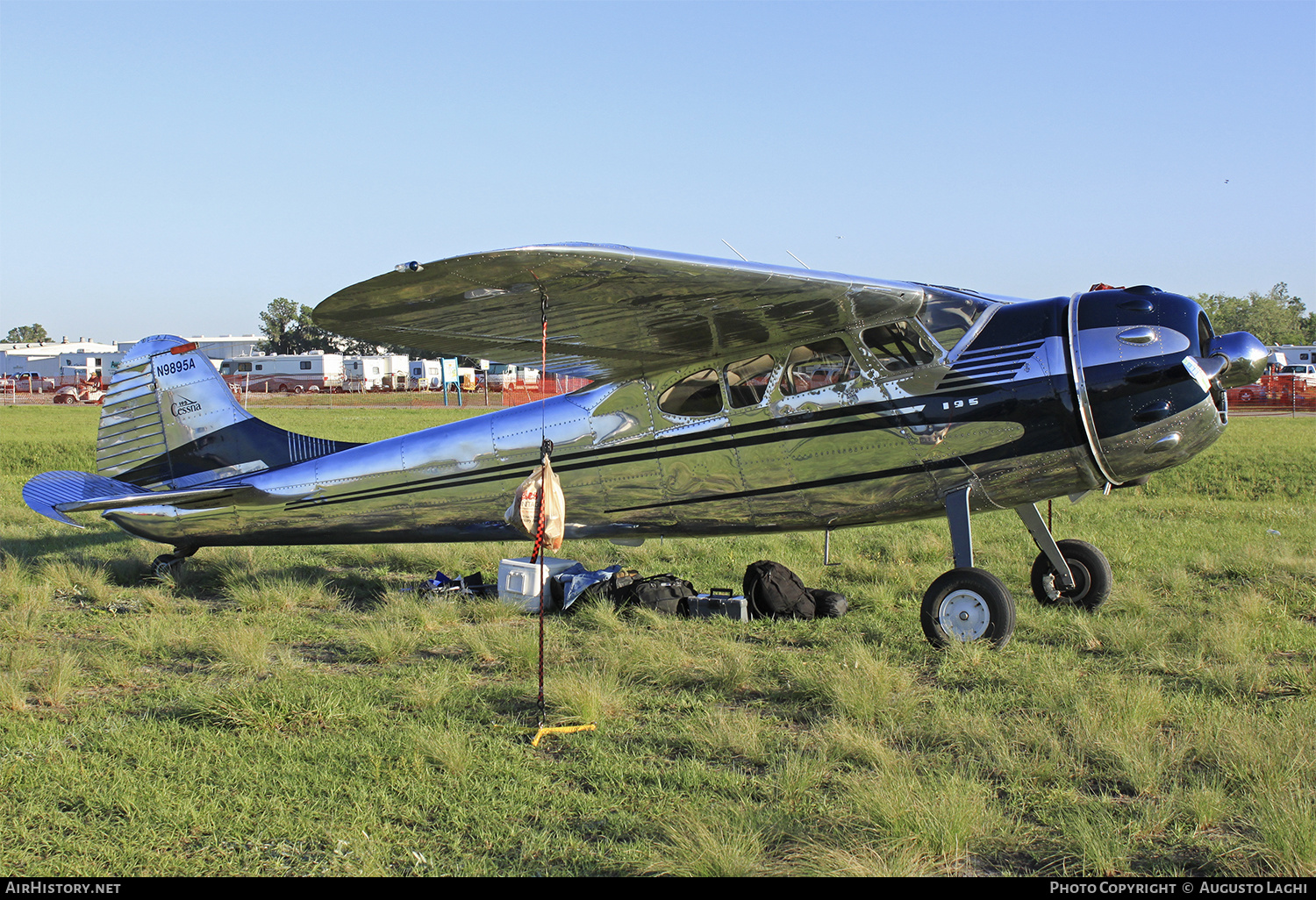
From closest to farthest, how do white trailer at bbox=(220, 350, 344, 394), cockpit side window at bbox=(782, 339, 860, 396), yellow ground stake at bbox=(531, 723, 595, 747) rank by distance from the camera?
yellow ground stake at bbox=(531, 723, 595, 747) → cockpit side window at bbox=(782, 339, 860, 396) → white trailer at bbox=(220, 350, 344, 394)

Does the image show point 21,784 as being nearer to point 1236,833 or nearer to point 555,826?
point 555,826

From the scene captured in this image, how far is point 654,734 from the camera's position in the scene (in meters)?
4.98

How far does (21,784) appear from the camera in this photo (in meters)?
4.33

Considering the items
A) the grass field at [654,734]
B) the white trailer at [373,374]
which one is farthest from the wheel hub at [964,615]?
the white trailer at [373,374]

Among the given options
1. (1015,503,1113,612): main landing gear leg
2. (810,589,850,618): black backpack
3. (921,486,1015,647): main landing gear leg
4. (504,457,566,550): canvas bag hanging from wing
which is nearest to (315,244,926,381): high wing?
(504,457,566,550): canvas bag hanging from wing

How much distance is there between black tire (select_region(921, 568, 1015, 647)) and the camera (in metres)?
6.50

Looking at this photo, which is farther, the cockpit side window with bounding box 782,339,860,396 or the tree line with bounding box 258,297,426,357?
the tree line with bounding box 258,297,426,357

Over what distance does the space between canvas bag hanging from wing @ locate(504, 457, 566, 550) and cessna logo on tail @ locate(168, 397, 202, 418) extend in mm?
5278

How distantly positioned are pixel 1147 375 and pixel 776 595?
3.17 metres

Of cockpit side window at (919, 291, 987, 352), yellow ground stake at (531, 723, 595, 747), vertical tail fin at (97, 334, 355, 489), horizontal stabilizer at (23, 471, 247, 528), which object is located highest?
cockpit side window at (919, 291, 987, 352)

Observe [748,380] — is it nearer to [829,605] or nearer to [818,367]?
[818,367]

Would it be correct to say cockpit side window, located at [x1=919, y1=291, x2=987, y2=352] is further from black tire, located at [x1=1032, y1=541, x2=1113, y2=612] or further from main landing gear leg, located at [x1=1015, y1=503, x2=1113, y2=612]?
black tire, located at [x1=1032, y1=541, x2=1113, y2=612]
